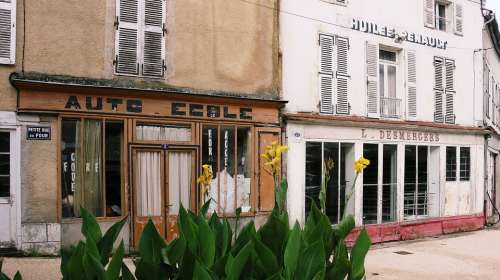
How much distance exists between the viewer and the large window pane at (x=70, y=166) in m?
8.06

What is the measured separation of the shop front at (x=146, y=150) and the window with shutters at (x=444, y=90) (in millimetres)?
5618

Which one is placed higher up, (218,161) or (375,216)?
(218,161)

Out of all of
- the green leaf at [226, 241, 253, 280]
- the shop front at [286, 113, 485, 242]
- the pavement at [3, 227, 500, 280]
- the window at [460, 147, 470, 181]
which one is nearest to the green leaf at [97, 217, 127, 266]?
the green leaf at [226, 241, 253, 280]

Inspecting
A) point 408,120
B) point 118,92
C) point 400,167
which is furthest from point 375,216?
point 118,92

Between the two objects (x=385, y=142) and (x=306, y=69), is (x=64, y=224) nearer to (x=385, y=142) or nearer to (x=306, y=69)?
(x=306, y=69)

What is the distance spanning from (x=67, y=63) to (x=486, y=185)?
1273cm

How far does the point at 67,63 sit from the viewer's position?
8.19m

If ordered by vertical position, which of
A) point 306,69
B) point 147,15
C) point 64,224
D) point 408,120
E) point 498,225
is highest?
point 147,15

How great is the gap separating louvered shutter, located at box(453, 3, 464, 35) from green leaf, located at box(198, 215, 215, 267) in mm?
14085

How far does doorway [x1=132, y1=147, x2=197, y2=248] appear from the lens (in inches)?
341

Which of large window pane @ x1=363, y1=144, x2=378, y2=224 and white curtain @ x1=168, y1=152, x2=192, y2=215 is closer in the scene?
white curtain @ x1=168, y1=152, x2=192, y2=215

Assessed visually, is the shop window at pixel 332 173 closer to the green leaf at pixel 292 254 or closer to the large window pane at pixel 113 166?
the large window pane at pixel 113 166

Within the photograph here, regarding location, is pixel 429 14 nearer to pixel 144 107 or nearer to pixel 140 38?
pixel 140 38

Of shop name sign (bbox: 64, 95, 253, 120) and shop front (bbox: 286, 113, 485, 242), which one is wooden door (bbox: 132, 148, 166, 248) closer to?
shop name sign (bbox: 64, 95, 253, 120)
